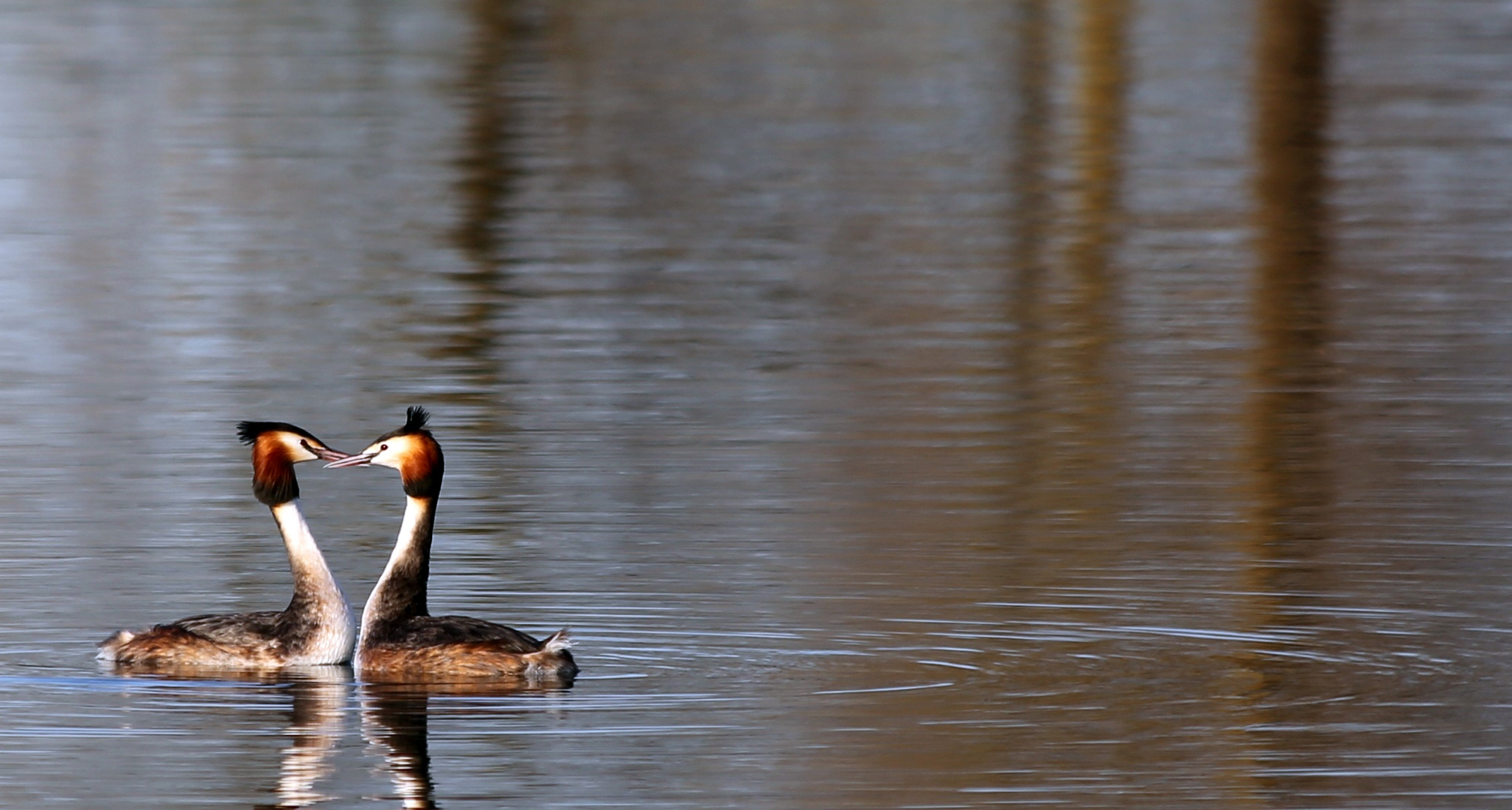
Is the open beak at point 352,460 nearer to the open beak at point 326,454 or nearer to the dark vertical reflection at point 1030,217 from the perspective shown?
the open beak at point 326,454

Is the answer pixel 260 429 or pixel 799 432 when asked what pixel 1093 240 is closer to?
pixel 799 432

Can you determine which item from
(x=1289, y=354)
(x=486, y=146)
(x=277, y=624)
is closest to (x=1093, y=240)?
(x=1289, y=354)

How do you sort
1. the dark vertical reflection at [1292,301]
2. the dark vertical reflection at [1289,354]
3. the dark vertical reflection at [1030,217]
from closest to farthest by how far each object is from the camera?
1. the dark vertical reflection at [1289,354]
2. the dark vertical reflection at [1292,301]
3. the dark vertical reflection at [1030,217]

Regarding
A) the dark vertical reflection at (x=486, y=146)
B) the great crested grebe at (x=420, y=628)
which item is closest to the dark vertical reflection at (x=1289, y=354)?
the great crested grebe at (x=420, y=628)

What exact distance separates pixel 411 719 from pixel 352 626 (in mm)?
Answer: 1225

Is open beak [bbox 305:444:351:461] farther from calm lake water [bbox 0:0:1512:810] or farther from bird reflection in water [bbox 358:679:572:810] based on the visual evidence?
bird reflection in water [bbox 358:679:572:810]

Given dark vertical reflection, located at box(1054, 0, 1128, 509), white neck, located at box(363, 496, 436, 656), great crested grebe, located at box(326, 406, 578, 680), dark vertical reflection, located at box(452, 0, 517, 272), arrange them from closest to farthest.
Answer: great crested grebe, located at box(326, 406, 578, 680) < white neck, located at box(363, 496, 436, 656) < dark vertical reflection, located at box(1054, 0, 1128, 509) < dark vertical reflection, located at box(452, 0, 517, 272)

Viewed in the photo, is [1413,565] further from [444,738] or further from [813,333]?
[813,333]

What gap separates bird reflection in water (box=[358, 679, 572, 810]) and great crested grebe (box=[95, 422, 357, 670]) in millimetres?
375

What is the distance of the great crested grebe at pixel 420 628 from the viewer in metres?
10.7

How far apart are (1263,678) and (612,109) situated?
25444 millimetres

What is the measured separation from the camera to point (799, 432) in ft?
52.4

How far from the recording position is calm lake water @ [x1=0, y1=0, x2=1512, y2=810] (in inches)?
391

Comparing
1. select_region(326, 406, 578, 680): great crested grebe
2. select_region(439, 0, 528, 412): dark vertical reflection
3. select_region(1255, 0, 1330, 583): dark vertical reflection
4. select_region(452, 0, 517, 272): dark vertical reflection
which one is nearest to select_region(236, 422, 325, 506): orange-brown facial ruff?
select_region(326, 406, 578, 680): great crested grebe
